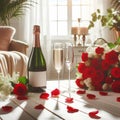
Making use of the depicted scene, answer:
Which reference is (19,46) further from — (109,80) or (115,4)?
(109,80)

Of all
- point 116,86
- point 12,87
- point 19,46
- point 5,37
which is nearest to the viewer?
point 12,87

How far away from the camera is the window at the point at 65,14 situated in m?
5.45

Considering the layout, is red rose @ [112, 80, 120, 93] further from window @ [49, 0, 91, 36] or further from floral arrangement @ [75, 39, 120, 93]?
window @ [49, 0, 91, 36]

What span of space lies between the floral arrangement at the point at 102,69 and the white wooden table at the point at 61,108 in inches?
2.7

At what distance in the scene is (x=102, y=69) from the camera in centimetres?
143

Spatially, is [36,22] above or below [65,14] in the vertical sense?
below

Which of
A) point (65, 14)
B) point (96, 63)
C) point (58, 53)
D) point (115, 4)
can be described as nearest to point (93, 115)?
point (58, 53)

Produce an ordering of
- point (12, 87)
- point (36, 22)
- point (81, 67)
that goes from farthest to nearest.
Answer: point (36, 22) < point (81, 67) < point (12, 87)

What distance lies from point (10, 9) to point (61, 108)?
3.95 metres

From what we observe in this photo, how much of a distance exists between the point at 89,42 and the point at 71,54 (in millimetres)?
4009

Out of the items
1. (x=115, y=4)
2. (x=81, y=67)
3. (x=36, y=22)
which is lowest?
(x=81, y=67)

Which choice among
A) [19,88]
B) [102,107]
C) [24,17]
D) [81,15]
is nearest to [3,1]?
[24,17]

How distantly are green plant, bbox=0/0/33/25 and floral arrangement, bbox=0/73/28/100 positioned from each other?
341 cm

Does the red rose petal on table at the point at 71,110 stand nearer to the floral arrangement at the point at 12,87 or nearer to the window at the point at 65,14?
the floral arrangement at the point at 12,87
